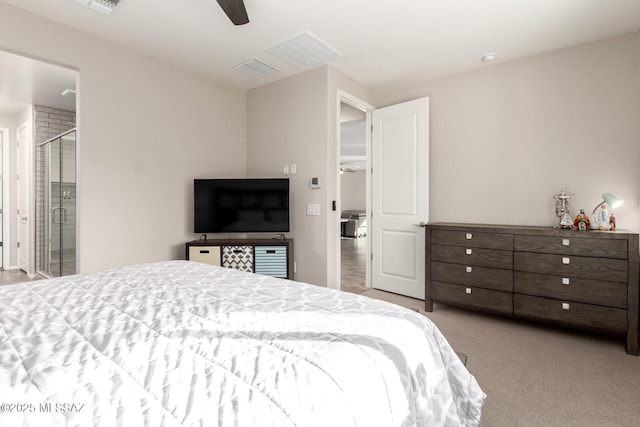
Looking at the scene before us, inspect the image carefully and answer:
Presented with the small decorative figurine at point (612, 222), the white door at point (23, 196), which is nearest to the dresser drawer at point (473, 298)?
the small decorative figurine at point (612, 222)

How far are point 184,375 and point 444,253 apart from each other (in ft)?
9.62

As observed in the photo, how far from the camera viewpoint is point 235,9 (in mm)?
1909

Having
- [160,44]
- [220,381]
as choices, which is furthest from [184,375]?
[160,44]

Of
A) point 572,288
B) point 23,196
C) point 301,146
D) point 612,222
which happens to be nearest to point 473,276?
point 572,288

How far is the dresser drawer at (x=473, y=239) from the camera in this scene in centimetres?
288

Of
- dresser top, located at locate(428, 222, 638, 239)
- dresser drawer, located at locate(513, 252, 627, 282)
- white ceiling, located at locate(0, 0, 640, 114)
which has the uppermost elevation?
white ceiling, located at locate(0, 0, 640, 114)

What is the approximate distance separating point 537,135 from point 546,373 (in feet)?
7.03

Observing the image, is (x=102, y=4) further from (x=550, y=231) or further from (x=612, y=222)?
(x=612, y=222)

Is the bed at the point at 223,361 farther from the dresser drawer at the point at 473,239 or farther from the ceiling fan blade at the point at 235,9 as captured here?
the dresser drawer at the point at 473,239

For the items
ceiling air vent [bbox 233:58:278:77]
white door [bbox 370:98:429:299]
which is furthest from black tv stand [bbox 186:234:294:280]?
ceiling air vent [bbox 233:58:278:77]

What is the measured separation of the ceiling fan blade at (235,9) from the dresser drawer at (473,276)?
2.70 meters

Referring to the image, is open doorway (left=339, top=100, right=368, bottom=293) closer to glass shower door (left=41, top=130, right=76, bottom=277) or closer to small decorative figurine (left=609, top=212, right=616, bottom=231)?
small decorative figurine (left=609, top=212, right=616, bottom=231)

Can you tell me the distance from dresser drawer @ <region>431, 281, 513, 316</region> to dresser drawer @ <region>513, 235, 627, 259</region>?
0.47 meters

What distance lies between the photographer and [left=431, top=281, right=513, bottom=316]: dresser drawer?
2875mm
